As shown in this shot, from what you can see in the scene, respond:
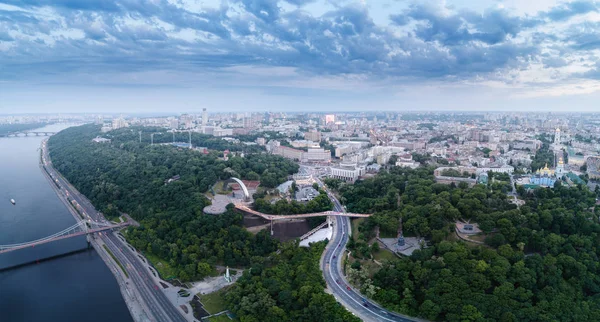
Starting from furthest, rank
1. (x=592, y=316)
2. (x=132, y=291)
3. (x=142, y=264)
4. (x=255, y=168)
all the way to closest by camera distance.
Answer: (x=255, y=168)
(x=142, y=264)
(x=132, y=291)
(x=592, y=316)

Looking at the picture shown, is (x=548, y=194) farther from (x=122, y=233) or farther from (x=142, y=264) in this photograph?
(x=122, y=233)

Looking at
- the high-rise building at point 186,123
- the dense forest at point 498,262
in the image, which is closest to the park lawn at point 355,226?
the dense forest at point 498,262

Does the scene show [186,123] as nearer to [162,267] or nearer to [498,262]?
[162,267]

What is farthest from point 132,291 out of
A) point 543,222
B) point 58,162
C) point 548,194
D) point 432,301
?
point 58,162

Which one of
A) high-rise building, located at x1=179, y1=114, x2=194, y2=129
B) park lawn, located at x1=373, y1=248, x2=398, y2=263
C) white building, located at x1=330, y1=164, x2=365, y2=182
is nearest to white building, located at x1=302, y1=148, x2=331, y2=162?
white building, located at x1=330, y1=164, x2=365, y2=182

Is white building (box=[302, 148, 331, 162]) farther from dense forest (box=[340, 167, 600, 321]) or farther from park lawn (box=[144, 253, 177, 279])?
park lawn (box=[144, 253, 177, 279])

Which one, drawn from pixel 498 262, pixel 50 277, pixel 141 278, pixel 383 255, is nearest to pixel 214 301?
pixel 141 278
